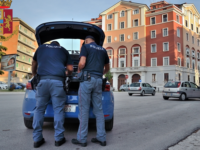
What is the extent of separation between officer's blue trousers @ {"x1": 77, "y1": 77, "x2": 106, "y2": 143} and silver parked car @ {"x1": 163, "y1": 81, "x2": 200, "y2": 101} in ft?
41.2

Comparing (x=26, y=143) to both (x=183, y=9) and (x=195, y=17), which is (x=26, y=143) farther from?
(x=195, y=17)

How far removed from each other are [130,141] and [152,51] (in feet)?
151

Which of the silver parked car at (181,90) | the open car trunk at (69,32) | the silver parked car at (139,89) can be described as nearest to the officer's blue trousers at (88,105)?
the open car trunk at (69,32)

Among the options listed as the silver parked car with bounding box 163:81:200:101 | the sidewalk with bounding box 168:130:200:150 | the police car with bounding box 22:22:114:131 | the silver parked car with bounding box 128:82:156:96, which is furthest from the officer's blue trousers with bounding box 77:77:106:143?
the silver parked car with bounding box 128:82:156:96

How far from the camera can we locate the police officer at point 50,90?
346 centimetres

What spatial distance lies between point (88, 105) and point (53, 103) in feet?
2.08

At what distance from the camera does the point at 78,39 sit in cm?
602

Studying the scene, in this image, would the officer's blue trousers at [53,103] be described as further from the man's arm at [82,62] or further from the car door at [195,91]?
the car door at [195,91]

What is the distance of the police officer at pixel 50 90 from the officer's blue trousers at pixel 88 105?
350 mm

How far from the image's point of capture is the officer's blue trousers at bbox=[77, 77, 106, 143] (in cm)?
346

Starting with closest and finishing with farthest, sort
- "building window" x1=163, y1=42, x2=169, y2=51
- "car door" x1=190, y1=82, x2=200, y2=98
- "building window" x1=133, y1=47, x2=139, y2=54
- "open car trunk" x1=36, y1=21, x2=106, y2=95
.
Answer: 1. "open car trunk" x1=36, y1=21, x2=106, y2=95
2. "car door" x1=190, y1=82, x2=200, y2=98
3. "building window" x1=163, y1=42, x2=169, y2=51
4. "building window" x1=133, y1=47, x2=139, y2=54

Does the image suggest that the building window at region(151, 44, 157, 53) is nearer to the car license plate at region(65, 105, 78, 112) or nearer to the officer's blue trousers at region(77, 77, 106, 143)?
the car license plate at region(65, 105, 78, 112)

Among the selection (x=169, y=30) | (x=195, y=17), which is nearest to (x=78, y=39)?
(x=169, y=30)

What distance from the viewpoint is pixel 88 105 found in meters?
3.53
